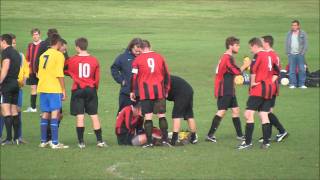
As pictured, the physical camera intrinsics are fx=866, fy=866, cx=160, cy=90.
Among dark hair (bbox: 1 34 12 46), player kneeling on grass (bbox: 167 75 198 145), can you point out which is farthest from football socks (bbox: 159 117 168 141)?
dark hair (bbox: 1 34 12 46)

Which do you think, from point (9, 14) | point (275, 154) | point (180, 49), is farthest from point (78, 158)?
point (9, 14)

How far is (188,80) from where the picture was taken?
27688mm

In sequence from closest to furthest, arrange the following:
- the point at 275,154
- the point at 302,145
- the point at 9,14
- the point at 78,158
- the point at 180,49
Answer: the point at 78,158, the point at 275,154, the point at 302,145, the point at 180,49, the point at 9,14

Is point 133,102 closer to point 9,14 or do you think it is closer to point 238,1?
point 9,14

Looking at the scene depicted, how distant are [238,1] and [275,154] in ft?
151

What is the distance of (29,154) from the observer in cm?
1452

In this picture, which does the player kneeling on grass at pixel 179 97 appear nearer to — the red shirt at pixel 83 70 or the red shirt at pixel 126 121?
the red shirt at pixel 126 121

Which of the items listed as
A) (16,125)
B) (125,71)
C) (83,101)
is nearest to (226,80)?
(125,71)

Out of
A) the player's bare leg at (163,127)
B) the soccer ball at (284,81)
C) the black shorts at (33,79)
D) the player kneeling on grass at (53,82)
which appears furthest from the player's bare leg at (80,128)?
the soccer ball at (284,81)

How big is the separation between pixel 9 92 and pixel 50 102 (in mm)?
900

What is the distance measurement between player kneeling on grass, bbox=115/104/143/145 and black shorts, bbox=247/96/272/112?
2042 millimetres

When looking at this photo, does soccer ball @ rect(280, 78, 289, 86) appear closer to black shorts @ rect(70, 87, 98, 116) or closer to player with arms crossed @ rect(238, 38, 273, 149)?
player with arms crossed @ rect(238, 38, 273, 149)

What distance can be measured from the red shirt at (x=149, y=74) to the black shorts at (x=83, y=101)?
853mm

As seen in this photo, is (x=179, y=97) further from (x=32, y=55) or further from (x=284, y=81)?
(x=284, y=81)
